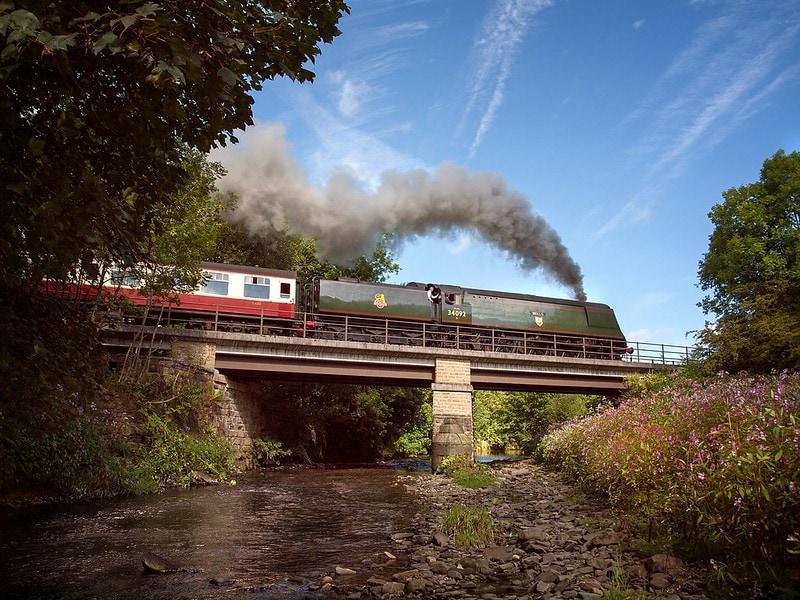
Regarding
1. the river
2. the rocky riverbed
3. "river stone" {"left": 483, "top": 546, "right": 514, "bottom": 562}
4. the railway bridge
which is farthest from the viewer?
the railway bridge

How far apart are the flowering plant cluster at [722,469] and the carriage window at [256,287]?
16.0m

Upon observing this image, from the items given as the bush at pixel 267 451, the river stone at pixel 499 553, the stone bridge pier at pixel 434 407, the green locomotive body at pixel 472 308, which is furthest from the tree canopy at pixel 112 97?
the bush at pixel 267 451

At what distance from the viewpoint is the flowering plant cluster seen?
203 inches

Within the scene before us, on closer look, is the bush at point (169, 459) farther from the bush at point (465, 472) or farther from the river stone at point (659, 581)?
the river stone at point (659, 581)

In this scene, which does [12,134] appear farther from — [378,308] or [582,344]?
[582,344]

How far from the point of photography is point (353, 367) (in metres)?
22.2

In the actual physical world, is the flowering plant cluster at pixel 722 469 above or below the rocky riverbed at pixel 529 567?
above

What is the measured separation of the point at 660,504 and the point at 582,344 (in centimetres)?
2112

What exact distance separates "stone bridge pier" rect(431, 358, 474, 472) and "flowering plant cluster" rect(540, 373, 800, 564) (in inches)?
468

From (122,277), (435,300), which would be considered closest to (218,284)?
(435,300)

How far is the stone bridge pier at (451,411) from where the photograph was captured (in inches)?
843

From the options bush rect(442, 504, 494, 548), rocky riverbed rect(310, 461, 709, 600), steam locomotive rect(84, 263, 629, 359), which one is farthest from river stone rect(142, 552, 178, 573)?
steam locomotive rect(84, 263, 629, 359)

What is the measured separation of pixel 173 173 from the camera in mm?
5164

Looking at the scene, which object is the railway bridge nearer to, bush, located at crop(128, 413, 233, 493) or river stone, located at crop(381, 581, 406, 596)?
bush, located at crop(128, 413, 233, 493)
